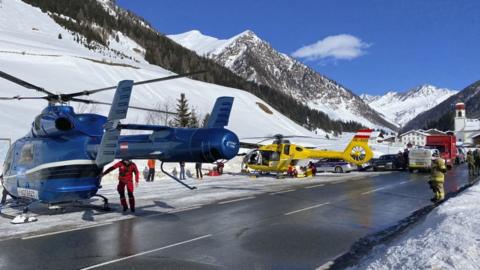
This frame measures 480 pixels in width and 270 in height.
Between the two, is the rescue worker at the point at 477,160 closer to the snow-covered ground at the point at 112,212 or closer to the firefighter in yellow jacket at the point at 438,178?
the firefighter in yellow jacket at the point at 438,178

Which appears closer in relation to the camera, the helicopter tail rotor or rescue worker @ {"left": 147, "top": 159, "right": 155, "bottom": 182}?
the helicopter tail rotor

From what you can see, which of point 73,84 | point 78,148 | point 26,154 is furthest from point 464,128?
point 26,154

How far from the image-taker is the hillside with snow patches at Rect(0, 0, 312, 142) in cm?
5161

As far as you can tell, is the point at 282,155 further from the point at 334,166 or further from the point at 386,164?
the point at 386,164

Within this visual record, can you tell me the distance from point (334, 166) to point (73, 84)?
49.6m

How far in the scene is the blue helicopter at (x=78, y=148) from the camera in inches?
403

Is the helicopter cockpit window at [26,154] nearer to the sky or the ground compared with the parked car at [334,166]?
nearer to the sky

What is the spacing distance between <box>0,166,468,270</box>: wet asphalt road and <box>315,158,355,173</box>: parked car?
20.4 meters

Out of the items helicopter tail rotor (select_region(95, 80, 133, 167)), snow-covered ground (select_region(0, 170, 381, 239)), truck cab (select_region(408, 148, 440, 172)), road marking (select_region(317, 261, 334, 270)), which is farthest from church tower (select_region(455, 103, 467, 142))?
road marking (select_region(317, 261, 334, 270))

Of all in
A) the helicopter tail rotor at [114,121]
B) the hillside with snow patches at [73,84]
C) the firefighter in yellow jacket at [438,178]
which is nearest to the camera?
Answer: the helicopter tail rotor at [114,121]

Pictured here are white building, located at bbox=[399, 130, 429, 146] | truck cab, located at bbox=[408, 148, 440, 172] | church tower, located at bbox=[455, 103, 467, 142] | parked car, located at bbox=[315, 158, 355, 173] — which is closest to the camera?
truck cab, located at bbox=[408, 148, 440, 172]

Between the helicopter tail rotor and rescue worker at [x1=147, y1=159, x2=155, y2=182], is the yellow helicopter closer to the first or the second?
rescue worker at [x1=147, y1=159, x2=155, y2=182]

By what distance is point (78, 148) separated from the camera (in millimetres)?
11789

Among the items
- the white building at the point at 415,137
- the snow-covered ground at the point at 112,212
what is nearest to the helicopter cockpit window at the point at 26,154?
the snow-covered ground at the point at 112,212
